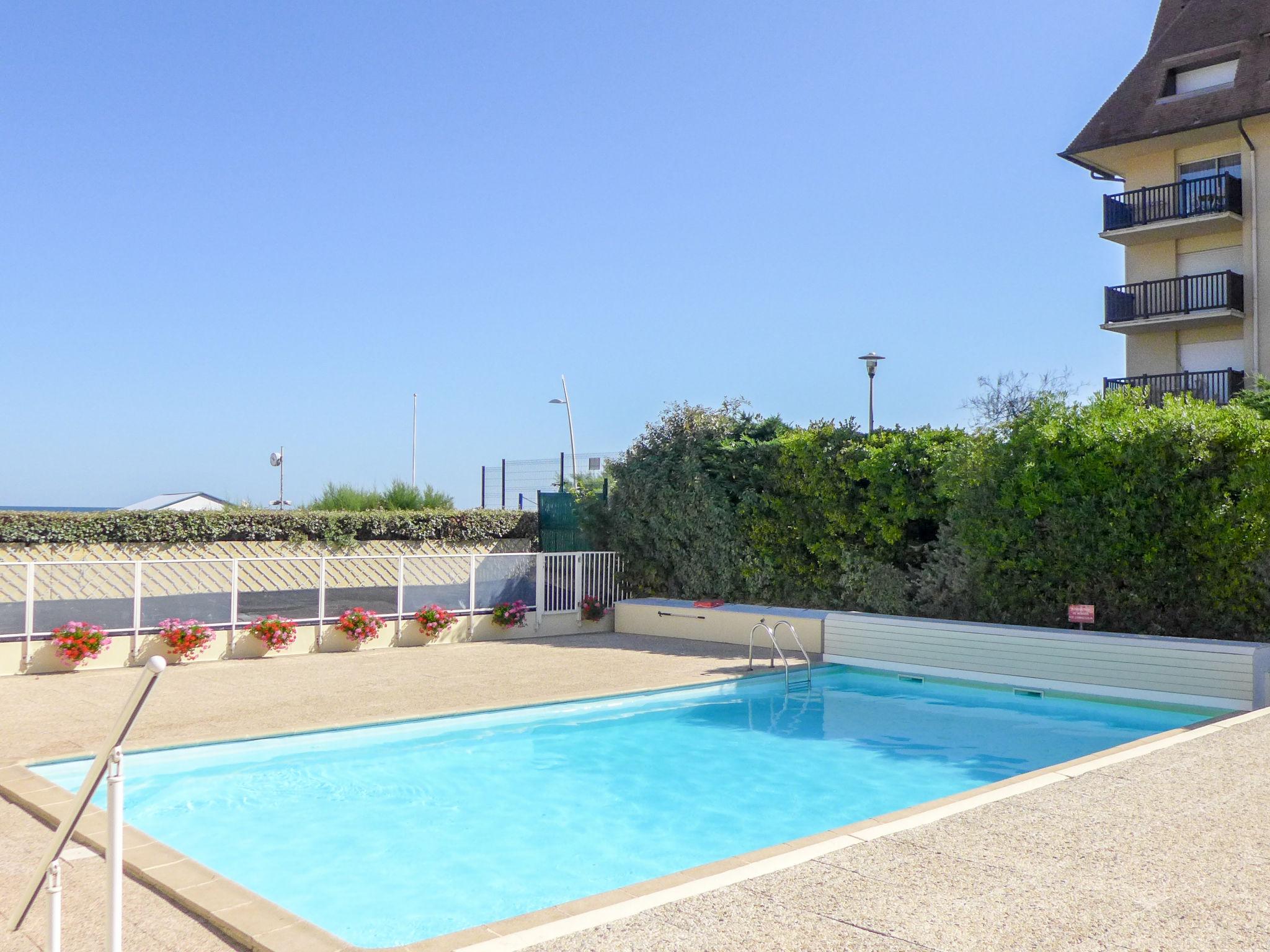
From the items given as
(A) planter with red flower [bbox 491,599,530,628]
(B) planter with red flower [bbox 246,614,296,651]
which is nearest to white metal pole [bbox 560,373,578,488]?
(A) planter with red flower [bbox 491,599,530,628]

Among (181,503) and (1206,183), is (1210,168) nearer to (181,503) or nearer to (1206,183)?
(1206,183)

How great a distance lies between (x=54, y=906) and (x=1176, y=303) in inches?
909

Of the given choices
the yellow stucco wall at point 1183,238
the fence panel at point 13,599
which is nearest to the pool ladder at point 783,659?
the fence panel at point 13,599

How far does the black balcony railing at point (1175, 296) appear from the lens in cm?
2027

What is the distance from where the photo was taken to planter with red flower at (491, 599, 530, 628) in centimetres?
1539

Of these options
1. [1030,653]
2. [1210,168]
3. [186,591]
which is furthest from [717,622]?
[1210,168]

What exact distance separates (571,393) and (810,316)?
13.9 meters

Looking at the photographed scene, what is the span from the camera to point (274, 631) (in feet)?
42.8

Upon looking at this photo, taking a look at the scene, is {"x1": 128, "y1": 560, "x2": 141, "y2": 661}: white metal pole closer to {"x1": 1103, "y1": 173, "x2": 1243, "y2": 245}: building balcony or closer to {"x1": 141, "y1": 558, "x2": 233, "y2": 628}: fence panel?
{"x1": 141, "y1": 558, "x2": 233, "y2": 628}: fence panel

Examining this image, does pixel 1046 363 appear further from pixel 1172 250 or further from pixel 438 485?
pixel 438 485

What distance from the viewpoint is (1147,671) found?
1041 centimetres

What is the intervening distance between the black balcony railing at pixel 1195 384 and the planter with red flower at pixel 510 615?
41.7 ft

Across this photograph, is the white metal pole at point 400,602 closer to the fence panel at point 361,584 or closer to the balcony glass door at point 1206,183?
the fence panel at point 361,584

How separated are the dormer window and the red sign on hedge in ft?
51.7
